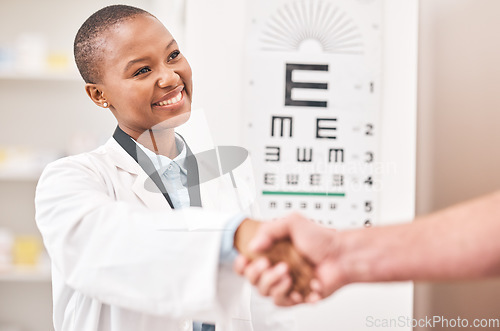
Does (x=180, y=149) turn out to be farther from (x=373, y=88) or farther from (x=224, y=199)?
(x=373, y=88)

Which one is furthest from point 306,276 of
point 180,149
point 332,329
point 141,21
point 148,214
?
point 332,329

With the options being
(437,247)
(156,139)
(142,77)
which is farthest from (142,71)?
(437,247)

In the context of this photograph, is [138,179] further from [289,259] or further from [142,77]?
[289,259]

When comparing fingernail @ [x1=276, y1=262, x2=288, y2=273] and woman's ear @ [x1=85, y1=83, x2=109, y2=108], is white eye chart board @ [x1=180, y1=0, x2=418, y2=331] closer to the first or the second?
woman's ear @ [x1=85, y1=83, x2=109, y2=108]

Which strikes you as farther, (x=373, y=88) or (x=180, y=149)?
(x=373, y=88)

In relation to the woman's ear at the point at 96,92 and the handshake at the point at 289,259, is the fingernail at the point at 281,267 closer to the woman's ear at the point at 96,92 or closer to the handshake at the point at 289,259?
the handshake at the point at 289,259

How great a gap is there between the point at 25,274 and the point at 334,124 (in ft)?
5.24

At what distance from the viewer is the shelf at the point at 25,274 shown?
232cm

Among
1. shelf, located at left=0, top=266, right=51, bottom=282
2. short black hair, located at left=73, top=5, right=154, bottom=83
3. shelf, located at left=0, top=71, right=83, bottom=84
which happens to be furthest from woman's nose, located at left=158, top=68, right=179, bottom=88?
shelf, located at left=0, top=266, right=51, bottom=282

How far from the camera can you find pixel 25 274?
232 centimetres

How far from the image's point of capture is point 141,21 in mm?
890

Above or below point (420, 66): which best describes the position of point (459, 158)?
below

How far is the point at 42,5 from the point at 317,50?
1.59 m

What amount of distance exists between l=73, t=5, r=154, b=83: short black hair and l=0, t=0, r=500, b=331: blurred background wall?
1.97 ft
